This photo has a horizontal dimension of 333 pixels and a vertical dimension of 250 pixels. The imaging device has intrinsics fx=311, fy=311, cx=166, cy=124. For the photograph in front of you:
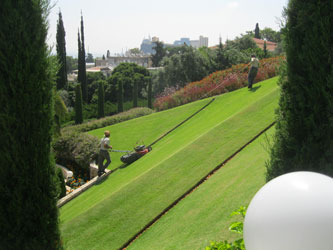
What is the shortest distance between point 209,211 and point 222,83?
14360 millimetres

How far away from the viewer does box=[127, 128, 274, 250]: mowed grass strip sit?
5863mm

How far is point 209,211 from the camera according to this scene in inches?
262

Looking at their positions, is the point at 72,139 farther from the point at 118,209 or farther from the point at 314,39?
the point at 314,39

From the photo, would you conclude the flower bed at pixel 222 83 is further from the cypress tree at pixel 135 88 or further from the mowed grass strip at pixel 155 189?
the cypress tree at pixel 135 88

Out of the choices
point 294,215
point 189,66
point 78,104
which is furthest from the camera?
point 189,66

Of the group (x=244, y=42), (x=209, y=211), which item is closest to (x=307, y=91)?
(x=209, y=211)

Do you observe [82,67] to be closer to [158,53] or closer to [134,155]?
[134,155]

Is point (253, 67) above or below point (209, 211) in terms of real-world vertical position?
above

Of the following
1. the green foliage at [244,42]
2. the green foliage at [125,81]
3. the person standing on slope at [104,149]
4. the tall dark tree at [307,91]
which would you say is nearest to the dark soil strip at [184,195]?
the tall dark tree at [307,91]

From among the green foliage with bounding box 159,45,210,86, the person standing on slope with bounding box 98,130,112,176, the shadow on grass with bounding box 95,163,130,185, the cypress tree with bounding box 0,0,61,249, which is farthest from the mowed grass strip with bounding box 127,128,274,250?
the green foliage with bounding box 159,45,210,86

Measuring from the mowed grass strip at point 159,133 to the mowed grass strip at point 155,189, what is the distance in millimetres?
675

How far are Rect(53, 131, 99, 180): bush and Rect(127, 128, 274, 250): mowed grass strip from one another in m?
9.84

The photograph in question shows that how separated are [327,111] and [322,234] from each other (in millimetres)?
2707

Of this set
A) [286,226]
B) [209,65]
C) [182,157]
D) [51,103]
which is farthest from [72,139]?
[209,65]
